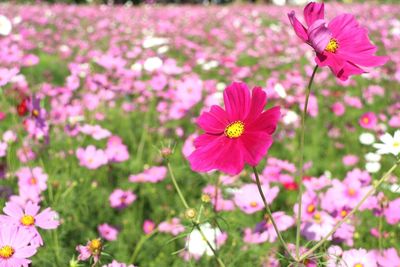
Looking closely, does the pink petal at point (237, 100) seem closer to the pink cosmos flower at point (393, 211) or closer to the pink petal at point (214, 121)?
the pink petal at point (214, 121)

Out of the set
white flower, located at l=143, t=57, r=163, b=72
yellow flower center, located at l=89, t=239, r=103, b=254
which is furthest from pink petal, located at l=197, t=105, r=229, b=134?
white flower, located at l=143, t=57, r=163, b=72

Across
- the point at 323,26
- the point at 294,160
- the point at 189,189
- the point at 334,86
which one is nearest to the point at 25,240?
the point at 323,26

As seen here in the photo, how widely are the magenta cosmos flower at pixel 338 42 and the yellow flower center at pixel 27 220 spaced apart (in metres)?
0.67

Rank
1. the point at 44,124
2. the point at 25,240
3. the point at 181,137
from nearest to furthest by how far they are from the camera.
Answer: the point at 25,240 → the point at 44,124 → the point at 181,137

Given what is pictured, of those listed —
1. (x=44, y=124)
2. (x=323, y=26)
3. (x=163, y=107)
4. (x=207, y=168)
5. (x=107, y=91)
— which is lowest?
(x=163, y=107)

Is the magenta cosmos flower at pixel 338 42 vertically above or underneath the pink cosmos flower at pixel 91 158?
above

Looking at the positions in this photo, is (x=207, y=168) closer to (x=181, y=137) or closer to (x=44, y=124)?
(x=44, y=124)

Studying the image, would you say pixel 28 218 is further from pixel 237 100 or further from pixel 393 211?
pixel 393 211

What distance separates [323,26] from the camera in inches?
28.6

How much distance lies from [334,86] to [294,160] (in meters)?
1.64

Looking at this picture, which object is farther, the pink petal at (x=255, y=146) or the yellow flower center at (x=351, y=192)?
the yellow flower center at (x=351, y=192)

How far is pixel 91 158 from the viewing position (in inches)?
71.1

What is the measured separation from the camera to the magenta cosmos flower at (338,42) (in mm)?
733

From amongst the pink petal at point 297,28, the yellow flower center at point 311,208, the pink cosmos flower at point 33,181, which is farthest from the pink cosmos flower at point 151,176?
the pink petal at point 297,28
